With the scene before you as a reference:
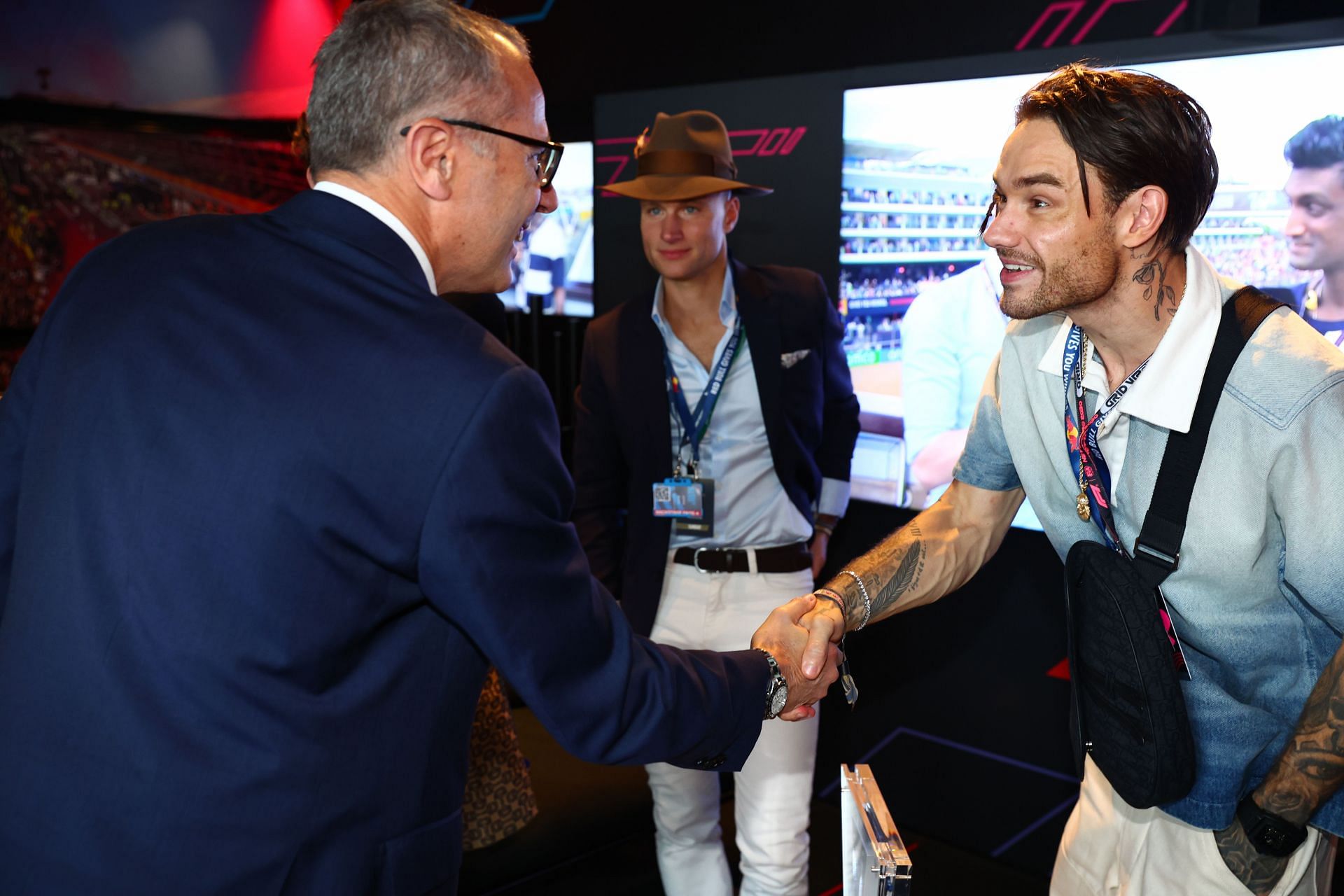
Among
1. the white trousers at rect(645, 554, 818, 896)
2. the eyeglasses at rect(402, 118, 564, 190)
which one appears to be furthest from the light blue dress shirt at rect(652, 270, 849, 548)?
the eyeglasses at rect(402, 118, 564, 190)

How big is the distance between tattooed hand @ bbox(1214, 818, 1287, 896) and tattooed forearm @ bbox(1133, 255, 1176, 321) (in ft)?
2.72

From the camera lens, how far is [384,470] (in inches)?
50.4

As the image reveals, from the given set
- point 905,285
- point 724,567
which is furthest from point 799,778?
point 905,285

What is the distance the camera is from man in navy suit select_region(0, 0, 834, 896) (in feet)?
4.18

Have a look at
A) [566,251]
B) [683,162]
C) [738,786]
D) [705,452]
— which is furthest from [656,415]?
[566,251]

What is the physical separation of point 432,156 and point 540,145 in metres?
0.19

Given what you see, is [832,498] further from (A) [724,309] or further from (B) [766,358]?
(A) [724,309]

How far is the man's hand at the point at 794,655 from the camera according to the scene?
1959 millimetres

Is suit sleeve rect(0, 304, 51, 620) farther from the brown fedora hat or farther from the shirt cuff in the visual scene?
the shirt cuff

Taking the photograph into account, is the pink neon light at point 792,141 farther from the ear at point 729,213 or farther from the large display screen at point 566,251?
the large display screen at point 566,251

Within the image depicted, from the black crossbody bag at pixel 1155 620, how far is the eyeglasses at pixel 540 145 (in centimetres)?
105

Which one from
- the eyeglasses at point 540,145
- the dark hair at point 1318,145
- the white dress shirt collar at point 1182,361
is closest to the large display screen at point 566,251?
the dark hair at point 1318,145

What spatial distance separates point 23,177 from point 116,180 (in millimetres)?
479

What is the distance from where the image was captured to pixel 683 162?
3148mm
